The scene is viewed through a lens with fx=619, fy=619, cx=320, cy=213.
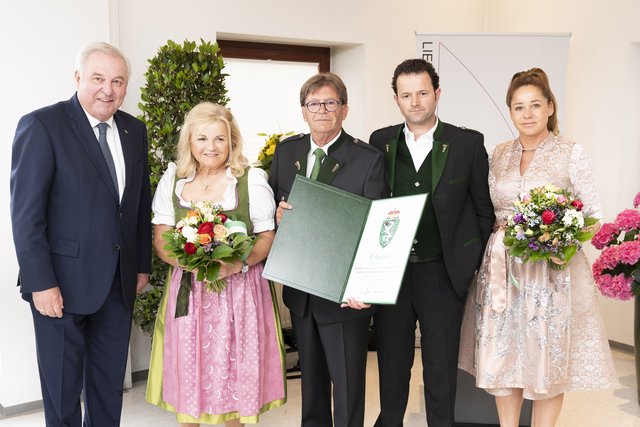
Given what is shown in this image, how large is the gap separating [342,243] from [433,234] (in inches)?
20.7

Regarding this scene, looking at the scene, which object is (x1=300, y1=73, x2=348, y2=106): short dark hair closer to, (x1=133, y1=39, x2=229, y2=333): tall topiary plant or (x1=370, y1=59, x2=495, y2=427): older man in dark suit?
(x1=370, y1=59, x2=495, y2=427): older man in dark suit

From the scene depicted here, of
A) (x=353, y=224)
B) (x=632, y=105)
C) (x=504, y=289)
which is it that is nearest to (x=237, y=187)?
(x=353, y=224)

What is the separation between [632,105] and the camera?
15.3 feet

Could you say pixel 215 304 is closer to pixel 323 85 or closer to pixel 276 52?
pixel 323 85

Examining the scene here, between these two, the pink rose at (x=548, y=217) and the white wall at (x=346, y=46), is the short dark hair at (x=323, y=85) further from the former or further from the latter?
the white wall at (x=346, y=46)

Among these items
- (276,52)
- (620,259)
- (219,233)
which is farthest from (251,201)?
(276,52)

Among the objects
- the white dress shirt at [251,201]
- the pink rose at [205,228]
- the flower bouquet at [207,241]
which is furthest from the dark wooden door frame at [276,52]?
the pink rose at [205,228]

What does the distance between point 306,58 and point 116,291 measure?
307 cm

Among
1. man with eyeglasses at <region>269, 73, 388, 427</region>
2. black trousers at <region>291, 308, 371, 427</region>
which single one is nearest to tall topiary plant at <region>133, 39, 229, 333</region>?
man with eyeglasses at <region>269, 73, 388, 427</region>

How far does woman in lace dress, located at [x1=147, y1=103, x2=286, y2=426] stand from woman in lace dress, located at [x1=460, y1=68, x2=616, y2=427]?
3.42 ft

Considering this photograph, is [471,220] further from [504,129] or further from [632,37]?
[632,37]

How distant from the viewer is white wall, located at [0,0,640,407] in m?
3.57

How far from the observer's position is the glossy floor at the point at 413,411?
356 centimetres

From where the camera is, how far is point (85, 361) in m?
2.77
